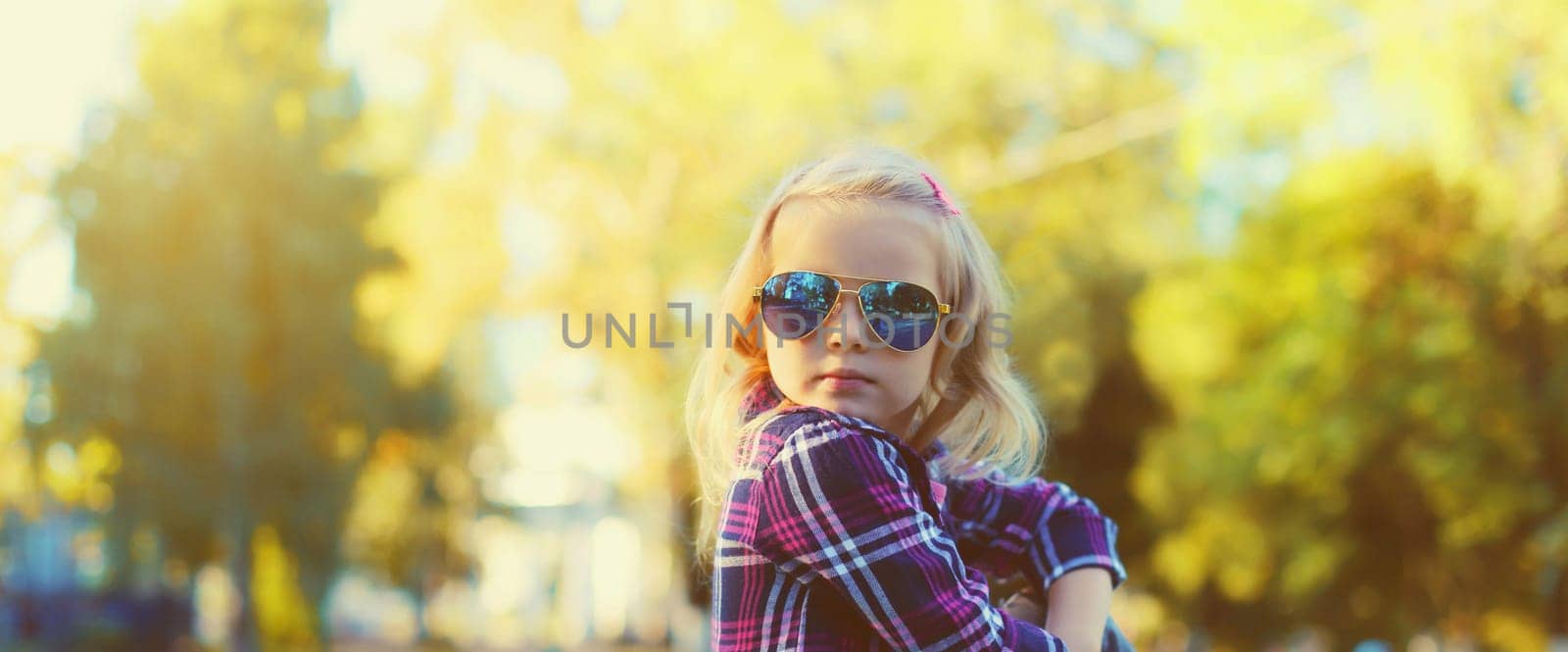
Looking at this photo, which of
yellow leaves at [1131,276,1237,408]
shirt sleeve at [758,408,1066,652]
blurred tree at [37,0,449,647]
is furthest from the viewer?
blurred tree at [37,0,449,647]

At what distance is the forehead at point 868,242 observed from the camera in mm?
1488

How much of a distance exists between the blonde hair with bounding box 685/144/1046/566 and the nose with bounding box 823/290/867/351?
12cm

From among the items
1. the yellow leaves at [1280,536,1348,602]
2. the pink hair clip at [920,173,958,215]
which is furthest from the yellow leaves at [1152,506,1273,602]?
the pink hair clip at [920,173,958,215]

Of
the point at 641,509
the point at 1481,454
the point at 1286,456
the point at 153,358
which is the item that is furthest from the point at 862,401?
the point at 153,358

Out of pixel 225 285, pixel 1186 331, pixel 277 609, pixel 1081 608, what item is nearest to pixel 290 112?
pixel 225 285

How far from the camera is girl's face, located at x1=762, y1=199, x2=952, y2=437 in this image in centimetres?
147

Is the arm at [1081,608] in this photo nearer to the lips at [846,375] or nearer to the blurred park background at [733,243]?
the lips at [846,375]

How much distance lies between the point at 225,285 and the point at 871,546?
1598 centimetres

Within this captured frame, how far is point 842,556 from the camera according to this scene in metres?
1.30

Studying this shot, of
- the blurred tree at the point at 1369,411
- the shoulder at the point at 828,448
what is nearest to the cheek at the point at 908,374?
the shoulder at the point at 828,448

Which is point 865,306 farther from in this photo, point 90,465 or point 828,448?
point 90,465

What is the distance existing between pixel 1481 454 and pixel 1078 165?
4.46 meters

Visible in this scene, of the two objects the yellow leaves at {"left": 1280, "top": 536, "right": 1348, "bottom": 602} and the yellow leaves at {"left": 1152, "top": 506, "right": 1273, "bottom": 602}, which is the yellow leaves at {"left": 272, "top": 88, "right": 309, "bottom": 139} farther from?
the yellow leaves at {"left": 1280, "top": 536, "right": 1348, "bottom": 602}

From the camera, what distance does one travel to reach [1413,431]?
10516 millimetres
